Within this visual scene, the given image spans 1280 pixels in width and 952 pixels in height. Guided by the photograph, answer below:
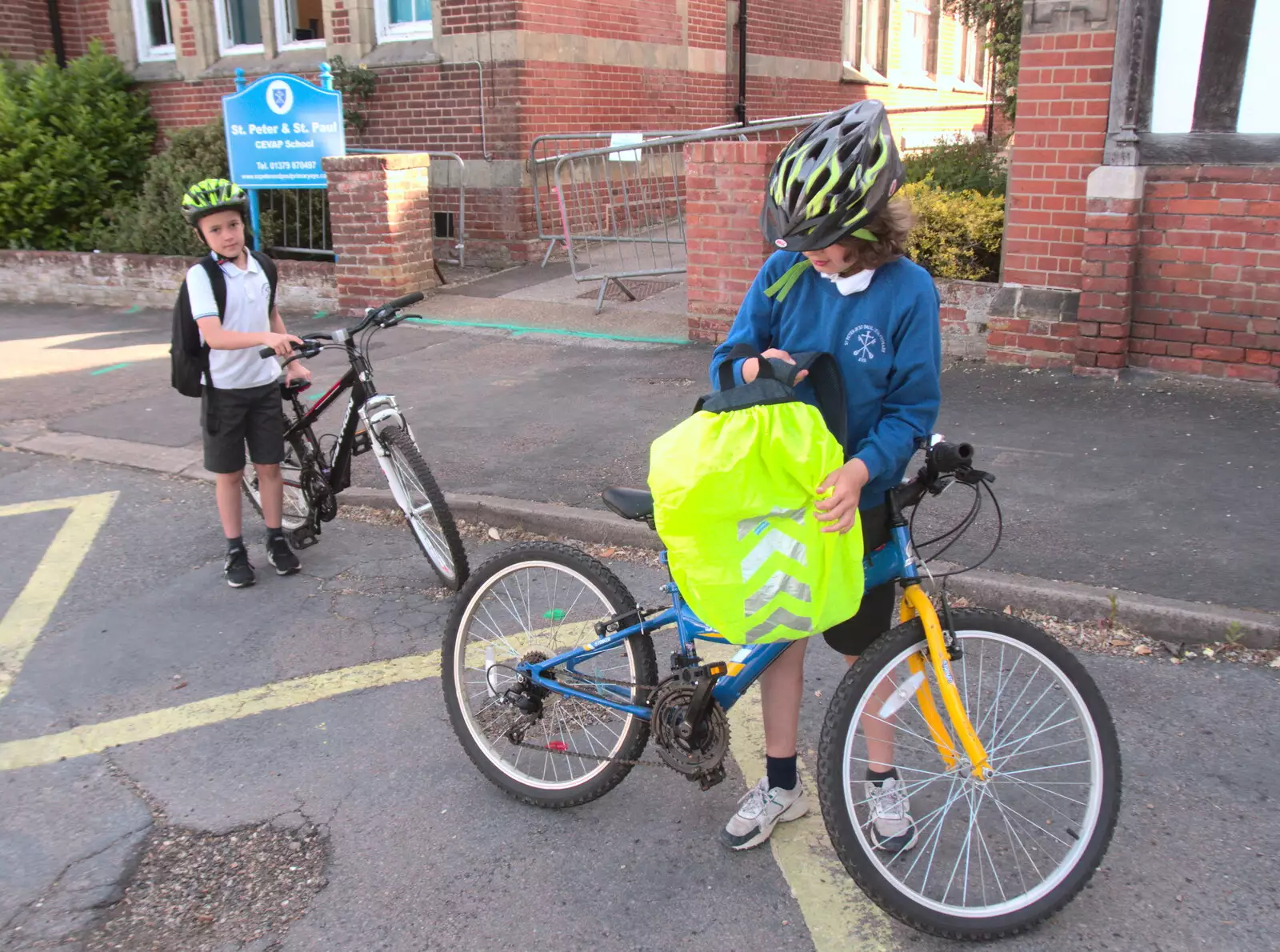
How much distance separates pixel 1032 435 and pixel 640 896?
4045 mm

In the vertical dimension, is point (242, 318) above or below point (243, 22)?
below

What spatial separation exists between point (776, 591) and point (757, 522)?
160 millimetres

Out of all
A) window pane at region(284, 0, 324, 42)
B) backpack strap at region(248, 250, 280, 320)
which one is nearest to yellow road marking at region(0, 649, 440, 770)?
backpack strap at region(248, 250, 280, 320)

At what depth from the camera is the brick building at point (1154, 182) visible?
619 cm

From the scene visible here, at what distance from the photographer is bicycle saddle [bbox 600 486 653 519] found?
283 cm

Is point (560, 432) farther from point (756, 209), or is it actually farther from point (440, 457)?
point (756, 209)

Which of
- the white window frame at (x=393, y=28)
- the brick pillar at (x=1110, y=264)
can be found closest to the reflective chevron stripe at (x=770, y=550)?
the brick pillar at (x=1110, y=264)

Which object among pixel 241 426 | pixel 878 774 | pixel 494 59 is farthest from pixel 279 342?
pixel 494 59

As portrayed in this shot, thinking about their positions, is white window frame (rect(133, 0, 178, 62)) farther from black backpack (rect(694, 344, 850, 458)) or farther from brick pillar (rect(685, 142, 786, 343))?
black backpack (rect(694, 344, 850, 458))

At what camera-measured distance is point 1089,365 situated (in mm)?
6859

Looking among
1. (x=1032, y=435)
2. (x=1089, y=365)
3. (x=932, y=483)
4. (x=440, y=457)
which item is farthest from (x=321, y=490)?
(x=1089, y=365)

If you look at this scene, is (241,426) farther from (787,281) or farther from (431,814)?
(787,281)

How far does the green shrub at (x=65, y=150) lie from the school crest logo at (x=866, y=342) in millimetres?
12447

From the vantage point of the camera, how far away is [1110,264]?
6.57 meters
